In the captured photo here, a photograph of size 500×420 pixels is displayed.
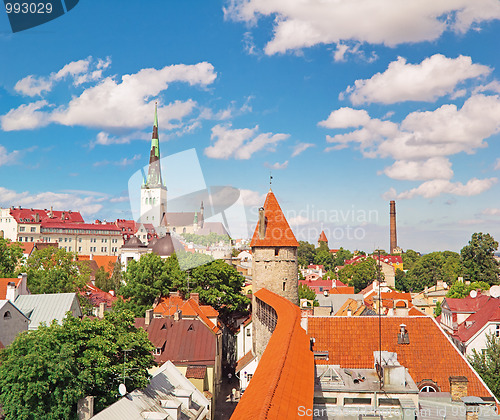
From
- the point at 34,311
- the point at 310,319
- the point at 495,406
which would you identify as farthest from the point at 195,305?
the point at 495,406

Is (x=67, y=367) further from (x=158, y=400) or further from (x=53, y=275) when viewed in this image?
(x=53, y=275)

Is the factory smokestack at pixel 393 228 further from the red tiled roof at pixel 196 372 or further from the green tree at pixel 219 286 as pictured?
the red tiled roof at pixel 196 372

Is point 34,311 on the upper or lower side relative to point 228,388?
upper

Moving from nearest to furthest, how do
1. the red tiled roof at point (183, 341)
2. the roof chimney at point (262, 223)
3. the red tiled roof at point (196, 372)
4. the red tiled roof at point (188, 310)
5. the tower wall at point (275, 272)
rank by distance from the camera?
the red tiled roof at point (196, 372), the red tiled roof at point (183, 341), the tower wall at point (275, 272), the roof chimney at point (262, 223), the red tiled roof at point (188, 310)

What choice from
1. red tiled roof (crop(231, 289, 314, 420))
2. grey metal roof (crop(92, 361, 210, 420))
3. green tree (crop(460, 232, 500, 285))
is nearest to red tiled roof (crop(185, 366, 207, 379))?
grey metal roof (crop(92, 361, 210, 420))

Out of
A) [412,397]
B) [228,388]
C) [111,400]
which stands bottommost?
[228,388]

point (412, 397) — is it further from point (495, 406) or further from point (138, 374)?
point (138, 374)

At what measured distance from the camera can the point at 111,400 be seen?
22.6 m

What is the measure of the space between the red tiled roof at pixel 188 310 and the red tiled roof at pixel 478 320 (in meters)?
19.4

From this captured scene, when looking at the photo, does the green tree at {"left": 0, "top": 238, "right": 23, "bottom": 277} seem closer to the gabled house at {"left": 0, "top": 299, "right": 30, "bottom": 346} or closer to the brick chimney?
the gabled house at {"left": 0, "top": 299, "right": 30, "bottom": 346}

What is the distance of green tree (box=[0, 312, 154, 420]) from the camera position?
19.7m

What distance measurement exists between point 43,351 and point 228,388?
20944mm

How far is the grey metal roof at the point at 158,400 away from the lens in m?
17.7

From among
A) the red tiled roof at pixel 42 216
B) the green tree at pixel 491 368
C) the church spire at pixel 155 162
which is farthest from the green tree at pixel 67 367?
the church spire at pixel 155 162
